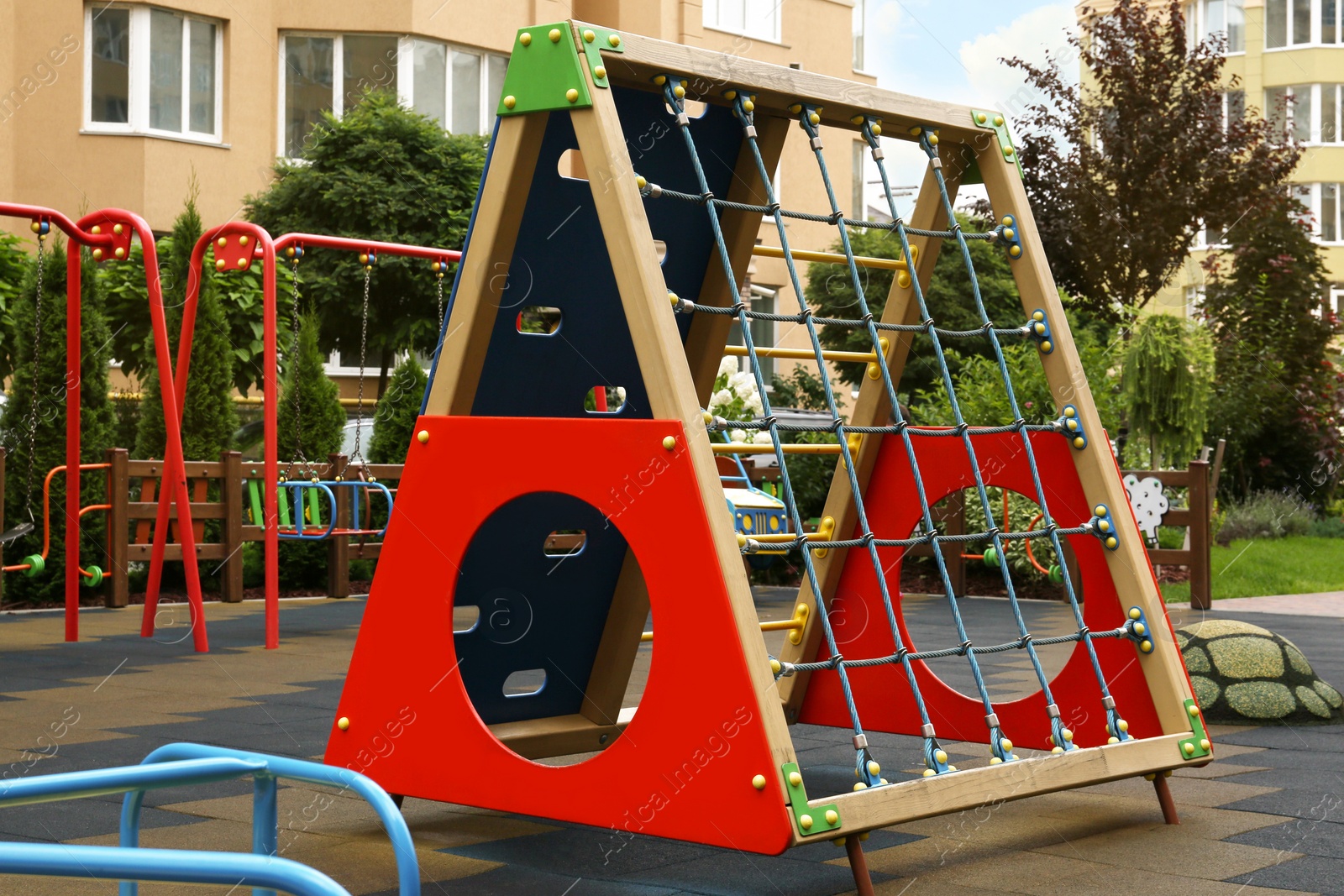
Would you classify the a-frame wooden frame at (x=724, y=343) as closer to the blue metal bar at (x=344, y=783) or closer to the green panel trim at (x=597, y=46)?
the green panel trim at (x=597, y=46)

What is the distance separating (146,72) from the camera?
19609 millimetres

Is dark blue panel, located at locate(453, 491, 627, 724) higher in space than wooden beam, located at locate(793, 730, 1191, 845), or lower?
higher

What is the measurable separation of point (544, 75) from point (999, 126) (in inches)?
65.3

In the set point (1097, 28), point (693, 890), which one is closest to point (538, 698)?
point (693, 890)

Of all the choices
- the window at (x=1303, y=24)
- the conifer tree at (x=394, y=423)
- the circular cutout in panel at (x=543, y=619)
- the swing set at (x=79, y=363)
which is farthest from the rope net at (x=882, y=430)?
the window at (x=1303, y=24)

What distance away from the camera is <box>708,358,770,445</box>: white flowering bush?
12.2 m

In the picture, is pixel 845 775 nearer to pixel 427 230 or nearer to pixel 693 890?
pixel 693 890

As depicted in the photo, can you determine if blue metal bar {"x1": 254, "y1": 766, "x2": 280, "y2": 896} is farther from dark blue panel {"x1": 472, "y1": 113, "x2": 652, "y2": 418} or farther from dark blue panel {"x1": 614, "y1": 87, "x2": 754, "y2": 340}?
dark blue panel {"x1": 614, "y1": 87, "x2": 754, "y2": 340}

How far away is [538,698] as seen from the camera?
469 centimetres

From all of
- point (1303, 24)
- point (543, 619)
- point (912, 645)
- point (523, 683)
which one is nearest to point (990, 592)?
point (523, 683)

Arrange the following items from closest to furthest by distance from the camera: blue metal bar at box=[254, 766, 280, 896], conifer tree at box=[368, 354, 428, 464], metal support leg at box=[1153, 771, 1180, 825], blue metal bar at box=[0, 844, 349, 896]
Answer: blue metal bar at box=[0, 844, 349, 896], blue metal bar at box=[254, 766, 280, 896], metal support leg at box=[1153, 771, 1180, 825], conifer tree at box=[368, 354, 428, 464]

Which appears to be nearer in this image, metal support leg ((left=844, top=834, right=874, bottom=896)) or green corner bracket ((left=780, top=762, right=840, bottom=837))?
green corner bracket ((left=780, top=762, right=840, bottom=837))

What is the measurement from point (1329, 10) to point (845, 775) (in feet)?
134

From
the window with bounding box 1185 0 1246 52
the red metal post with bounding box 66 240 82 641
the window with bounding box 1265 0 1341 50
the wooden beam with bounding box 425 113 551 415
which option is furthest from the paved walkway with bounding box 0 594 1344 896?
the window with bounding box 1185 0 1246 52
